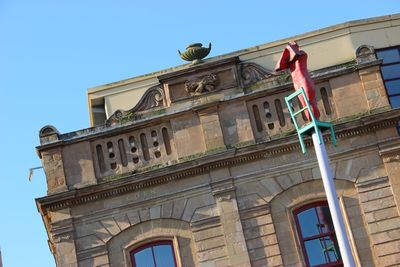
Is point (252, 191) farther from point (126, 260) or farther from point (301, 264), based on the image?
point (126, 260)

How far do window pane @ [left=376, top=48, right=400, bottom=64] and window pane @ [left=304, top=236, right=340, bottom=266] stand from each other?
796 centimetres

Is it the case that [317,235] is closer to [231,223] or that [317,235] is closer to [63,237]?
[231,223]

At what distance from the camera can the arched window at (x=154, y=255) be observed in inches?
982

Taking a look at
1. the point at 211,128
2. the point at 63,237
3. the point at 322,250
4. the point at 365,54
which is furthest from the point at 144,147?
the point at 365,54

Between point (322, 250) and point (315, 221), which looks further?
point (315, 221)

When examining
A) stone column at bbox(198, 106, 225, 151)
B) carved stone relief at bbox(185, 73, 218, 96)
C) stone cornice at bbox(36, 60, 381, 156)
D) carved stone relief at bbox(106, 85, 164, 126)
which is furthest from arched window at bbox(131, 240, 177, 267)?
carved stone relief at bbox(185, 73, 218, 96)

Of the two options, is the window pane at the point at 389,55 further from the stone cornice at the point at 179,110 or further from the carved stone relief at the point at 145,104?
the carved stone relief at the point at 145,104

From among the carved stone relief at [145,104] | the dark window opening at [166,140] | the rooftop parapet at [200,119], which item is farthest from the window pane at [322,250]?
the carved stone relief at [145,104]

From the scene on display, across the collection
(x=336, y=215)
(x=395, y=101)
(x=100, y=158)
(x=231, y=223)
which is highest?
(x=395, y=101)

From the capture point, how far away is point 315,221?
2466 cm

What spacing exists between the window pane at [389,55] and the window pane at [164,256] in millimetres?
10173

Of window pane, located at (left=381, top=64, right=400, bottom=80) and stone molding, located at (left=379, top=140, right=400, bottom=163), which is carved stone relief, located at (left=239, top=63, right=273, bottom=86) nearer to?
stone molding, located at (left=379, top=140, right=400, bottom=163)

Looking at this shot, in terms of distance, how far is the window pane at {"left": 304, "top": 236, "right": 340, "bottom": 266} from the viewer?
2427 centimetres

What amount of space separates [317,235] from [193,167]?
12.9 feet
